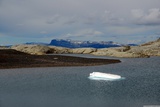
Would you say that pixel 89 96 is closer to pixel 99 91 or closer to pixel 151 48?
pixel 99 91

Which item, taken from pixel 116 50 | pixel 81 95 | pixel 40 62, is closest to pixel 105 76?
pixel 81 95

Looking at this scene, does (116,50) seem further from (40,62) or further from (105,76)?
(105,76)

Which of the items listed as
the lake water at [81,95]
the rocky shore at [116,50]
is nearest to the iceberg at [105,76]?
the lake water at [81,95]

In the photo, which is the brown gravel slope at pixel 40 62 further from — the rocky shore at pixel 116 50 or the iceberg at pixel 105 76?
the rocky shore at pixel 116 50

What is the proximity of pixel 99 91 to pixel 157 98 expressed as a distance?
805 centimetres

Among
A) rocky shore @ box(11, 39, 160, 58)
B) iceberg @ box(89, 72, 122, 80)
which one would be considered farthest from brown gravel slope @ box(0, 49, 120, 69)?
rocky shore @ box(11, 39, 160, 58)

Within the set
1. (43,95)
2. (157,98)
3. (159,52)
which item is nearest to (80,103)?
(43,95)

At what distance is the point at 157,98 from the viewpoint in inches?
1185

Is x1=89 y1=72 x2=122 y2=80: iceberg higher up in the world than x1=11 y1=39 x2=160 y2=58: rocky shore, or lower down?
lower down

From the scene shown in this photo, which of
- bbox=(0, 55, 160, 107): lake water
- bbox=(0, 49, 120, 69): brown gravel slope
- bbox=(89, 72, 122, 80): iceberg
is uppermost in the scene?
bbox=(0, 49, 120, 69): brown gravel slope

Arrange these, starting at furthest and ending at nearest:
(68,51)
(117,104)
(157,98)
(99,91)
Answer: (68,51)
(99,91)
(157,98)
(117,104)

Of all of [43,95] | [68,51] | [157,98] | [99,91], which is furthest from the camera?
[68,51]

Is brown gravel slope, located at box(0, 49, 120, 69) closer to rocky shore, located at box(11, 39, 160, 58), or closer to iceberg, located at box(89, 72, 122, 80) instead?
iceberg, located at box(89, 72, 122, 80)

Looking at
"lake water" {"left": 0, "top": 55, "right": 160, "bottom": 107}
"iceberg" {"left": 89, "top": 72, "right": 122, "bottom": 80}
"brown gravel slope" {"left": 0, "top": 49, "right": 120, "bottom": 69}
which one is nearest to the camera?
"lake water" {"left": 0, "top": 55, "right": 160, "bottom": 107}
